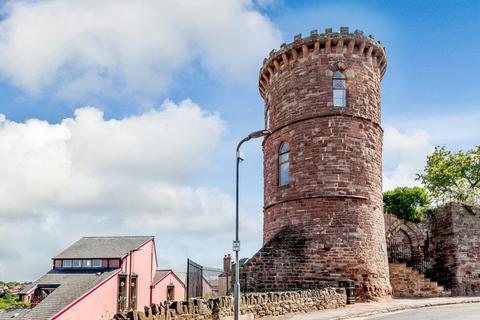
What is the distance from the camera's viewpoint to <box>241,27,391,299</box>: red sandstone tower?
19406 millimetres

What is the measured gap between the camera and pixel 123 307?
1432 inches

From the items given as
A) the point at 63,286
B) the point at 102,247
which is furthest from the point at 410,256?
the point at 102,247

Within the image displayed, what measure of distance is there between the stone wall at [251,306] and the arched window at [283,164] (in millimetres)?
5757

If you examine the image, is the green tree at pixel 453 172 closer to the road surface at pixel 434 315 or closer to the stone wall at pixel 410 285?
the stone wall at pixel 410 285

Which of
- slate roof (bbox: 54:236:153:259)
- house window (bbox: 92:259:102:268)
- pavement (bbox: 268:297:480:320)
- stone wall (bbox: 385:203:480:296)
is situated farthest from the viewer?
slate roof (bbox: 54:236:153:259)

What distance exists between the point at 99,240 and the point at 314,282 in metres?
27.0

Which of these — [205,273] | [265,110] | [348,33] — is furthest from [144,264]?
[348,33]

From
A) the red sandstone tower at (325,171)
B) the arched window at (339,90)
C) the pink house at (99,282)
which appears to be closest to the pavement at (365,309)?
the red sandstone tower at (325,171)

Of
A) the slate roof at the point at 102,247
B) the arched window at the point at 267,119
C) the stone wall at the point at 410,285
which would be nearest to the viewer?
the stone wall at the point at 410,285

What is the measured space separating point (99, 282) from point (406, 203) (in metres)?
21.6

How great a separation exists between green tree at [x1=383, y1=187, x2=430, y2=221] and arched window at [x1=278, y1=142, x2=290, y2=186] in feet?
28.1

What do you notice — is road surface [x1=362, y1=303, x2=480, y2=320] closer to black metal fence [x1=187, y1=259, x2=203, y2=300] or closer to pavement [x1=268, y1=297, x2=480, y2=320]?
pavement [x1=268, y1=297, x2=480, y2=320]

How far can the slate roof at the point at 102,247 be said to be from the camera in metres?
38.5

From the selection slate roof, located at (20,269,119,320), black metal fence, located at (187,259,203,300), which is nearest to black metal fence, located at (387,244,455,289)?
black metal fence, located at (187,259,203,300)
